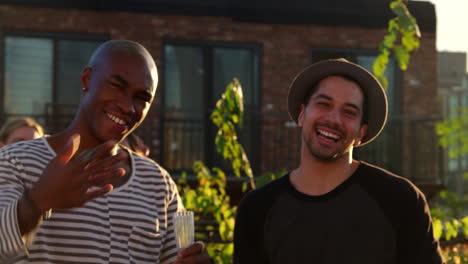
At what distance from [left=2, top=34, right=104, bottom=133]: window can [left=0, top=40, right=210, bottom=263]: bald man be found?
9.65 metres

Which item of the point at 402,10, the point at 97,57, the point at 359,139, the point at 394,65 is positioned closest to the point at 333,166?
the point at 359,139

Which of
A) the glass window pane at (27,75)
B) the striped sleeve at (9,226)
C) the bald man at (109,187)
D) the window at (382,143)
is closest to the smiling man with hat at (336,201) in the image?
the bald man at (109,187)

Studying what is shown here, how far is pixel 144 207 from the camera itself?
273 cm

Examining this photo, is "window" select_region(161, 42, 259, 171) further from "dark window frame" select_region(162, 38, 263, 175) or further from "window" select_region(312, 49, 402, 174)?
"window" select_region(312, 49, 402, 174)

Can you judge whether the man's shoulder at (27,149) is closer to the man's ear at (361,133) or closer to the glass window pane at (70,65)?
the man's ear at (361,133)

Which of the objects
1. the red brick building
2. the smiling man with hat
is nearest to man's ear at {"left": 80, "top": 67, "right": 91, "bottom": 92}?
the smiling man with hat

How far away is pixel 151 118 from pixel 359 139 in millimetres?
9090

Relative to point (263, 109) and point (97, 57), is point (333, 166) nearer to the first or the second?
point (97, 57)

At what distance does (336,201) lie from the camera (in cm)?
306

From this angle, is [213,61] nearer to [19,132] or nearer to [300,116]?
[19,132]

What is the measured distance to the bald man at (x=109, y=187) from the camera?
246cm

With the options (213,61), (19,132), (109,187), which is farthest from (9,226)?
(213,61)

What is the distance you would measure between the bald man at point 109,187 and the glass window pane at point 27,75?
9.96m

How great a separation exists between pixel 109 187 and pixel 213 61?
1088 centimetres
